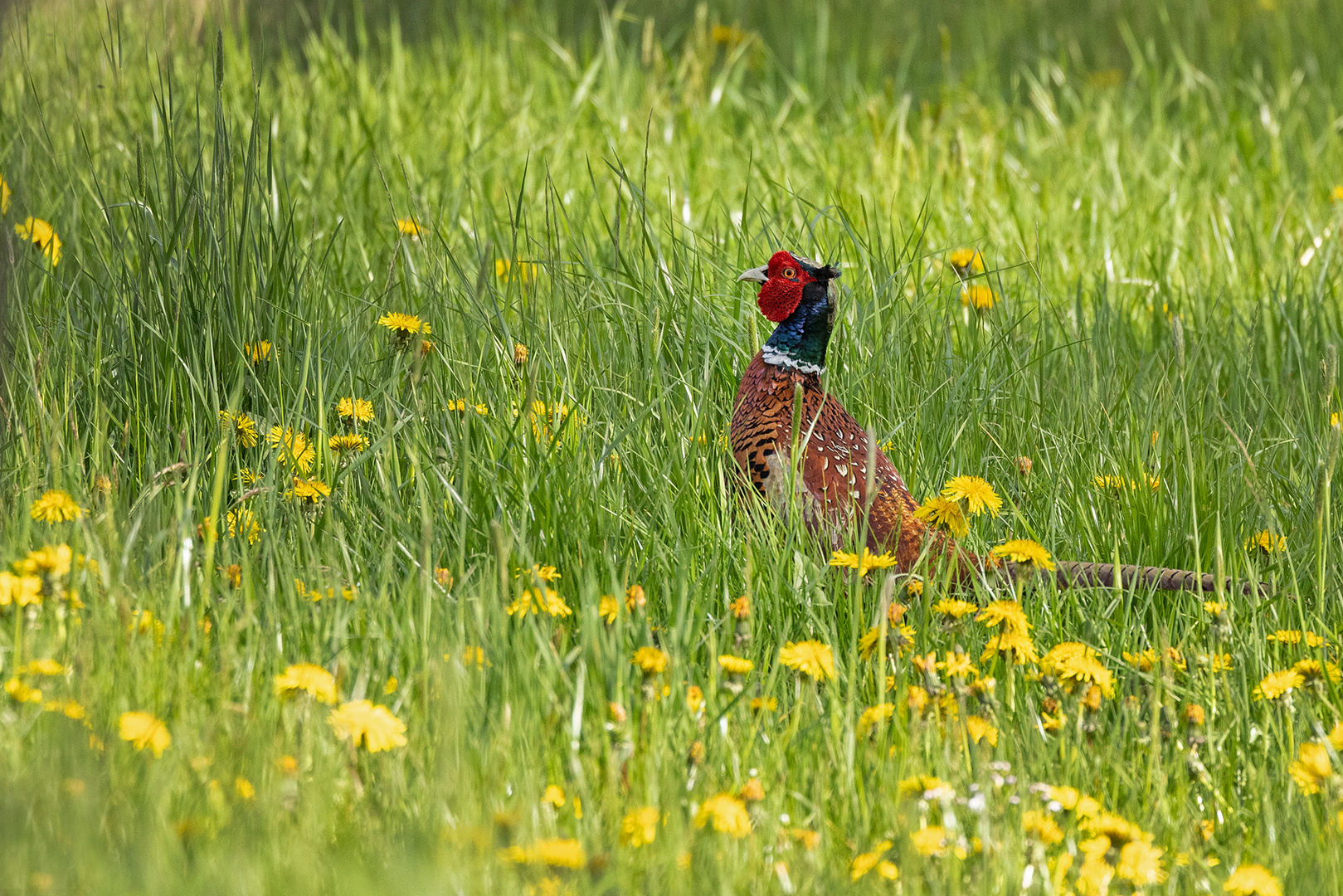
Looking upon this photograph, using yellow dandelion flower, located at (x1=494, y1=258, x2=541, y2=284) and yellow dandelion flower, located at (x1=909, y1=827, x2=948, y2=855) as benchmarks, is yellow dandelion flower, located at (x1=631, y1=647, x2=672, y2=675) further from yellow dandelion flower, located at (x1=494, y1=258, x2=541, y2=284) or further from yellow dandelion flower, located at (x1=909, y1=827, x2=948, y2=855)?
yellow dandelion flower, located at (x1=494, y1=258, x2=541, y2=284)

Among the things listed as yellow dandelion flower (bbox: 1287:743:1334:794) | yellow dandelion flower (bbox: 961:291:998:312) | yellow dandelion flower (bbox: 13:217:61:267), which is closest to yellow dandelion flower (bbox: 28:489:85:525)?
yellow dandelion flower (bbox: 13:217:61:267)

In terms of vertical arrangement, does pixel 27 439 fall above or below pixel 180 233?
below

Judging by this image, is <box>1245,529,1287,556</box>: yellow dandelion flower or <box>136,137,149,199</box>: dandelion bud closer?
<box>1245,529,1287,556</box>: yellow dandelion flower

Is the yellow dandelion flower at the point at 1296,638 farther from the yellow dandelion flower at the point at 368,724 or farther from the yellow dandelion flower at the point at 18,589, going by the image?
the yellow dandelion flower at the point at 18,589

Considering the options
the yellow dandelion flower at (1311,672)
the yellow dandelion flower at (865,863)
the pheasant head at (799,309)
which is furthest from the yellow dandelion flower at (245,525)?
the yellow dandelion flower at (1311,672)

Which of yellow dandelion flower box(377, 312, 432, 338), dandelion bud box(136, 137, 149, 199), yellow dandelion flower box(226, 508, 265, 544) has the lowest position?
yellow dandelion flower box(226, 508, 265, 544)

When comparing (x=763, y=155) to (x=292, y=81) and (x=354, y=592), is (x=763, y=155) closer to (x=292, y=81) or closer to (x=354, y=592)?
(x=292, y=81)

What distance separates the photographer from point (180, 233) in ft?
10.9

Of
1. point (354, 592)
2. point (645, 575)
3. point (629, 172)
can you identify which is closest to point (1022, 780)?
point (645, 575)

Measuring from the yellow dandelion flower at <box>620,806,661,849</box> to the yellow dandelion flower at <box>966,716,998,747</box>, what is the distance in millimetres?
561

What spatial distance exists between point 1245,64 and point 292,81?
5455mm

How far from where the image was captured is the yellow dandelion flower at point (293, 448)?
274 centimetres

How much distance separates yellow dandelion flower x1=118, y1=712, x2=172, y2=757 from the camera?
65.6 inches

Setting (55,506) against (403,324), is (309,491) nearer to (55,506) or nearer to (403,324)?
(55,506)
